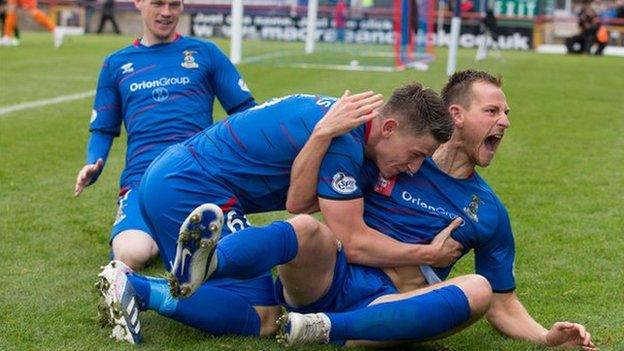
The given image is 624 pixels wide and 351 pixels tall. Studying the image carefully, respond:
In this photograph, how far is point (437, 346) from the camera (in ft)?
15.5

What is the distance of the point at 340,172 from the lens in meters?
4.42

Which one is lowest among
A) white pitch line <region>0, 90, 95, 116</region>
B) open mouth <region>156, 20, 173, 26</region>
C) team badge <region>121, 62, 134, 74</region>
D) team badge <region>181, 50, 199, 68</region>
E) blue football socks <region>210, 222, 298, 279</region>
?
white pitch line <region>0, 90, 95, 116</region>

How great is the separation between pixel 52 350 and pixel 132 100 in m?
2.32

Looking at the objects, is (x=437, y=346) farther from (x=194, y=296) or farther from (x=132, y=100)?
(x=132, y=100)

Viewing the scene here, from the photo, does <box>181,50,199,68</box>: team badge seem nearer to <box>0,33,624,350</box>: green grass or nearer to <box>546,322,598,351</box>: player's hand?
<box>0,33,624,350</box>: green grass

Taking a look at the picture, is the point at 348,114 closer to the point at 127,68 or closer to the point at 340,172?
the point at 340,172

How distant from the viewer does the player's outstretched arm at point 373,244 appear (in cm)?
449

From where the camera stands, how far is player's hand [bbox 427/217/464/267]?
4688 millimetres

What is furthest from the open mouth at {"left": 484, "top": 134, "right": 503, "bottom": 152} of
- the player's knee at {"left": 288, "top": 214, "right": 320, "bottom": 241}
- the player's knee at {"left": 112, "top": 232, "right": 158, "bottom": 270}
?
the player's knee at {"left": 112, "top": 232, "right": 158, "bottom": 270}

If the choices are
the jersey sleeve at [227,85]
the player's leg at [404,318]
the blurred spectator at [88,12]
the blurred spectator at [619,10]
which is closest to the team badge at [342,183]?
the player's leg at [404,318]

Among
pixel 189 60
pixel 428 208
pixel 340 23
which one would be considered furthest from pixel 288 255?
pixel 340 23

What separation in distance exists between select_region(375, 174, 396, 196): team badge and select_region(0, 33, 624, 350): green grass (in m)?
0.62

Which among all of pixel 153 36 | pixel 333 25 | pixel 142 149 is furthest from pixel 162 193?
pixel 333 25

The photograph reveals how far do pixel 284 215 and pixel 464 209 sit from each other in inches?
124
